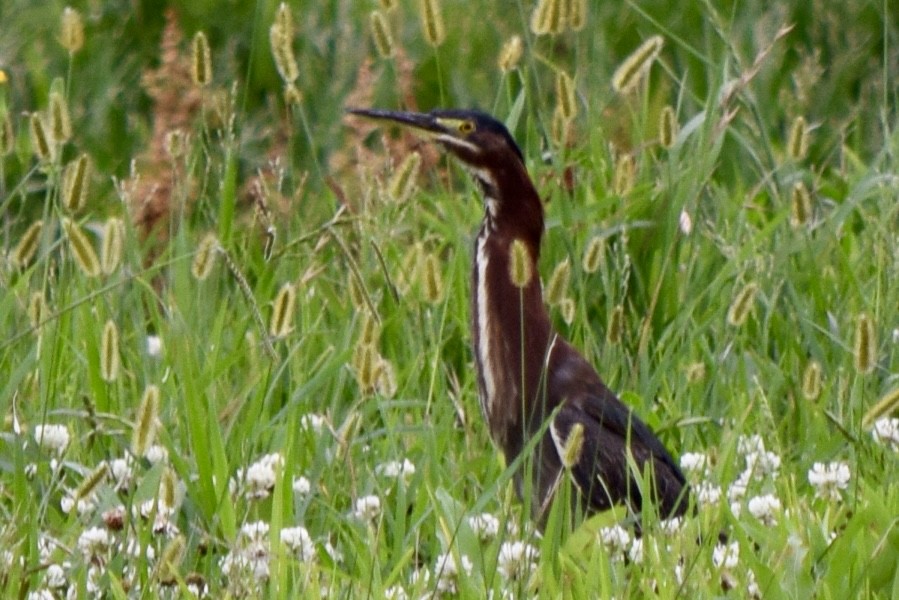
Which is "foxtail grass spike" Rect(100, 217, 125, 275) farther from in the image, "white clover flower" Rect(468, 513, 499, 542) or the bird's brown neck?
the bird's brown neck

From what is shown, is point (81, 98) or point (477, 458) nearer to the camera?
point (477, 458)

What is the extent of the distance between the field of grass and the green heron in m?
0.11

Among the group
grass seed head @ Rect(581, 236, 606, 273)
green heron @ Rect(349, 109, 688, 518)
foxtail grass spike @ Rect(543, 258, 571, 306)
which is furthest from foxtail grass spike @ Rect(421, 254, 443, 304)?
grass seed head @ Rect(581, 236, 606, 273)

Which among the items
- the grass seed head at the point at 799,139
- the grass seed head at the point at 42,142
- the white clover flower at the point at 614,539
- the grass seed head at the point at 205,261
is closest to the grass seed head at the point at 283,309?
the grass seed head at the point at 205,261

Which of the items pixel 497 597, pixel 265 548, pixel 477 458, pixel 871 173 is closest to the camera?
pixel 497 597

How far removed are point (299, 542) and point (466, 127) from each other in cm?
127

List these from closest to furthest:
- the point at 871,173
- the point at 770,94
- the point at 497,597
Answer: the point at 497,597
the point at 871,173
the point at 770,94

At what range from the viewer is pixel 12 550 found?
3066mm

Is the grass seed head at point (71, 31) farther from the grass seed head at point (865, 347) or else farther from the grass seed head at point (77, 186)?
the grass seed head at point (865, 347)

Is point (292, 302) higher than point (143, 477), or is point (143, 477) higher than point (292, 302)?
point (292, 302)

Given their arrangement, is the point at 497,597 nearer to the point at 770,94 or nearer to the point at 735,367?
the point at 735,367

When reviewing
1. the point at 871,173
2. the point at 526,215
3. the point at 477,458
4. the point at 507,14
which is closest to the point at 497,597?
the point at 477,458

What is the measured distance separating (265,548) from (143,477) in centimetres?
45

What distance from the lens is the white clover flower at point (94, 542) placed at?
Result: 10.7 feet
